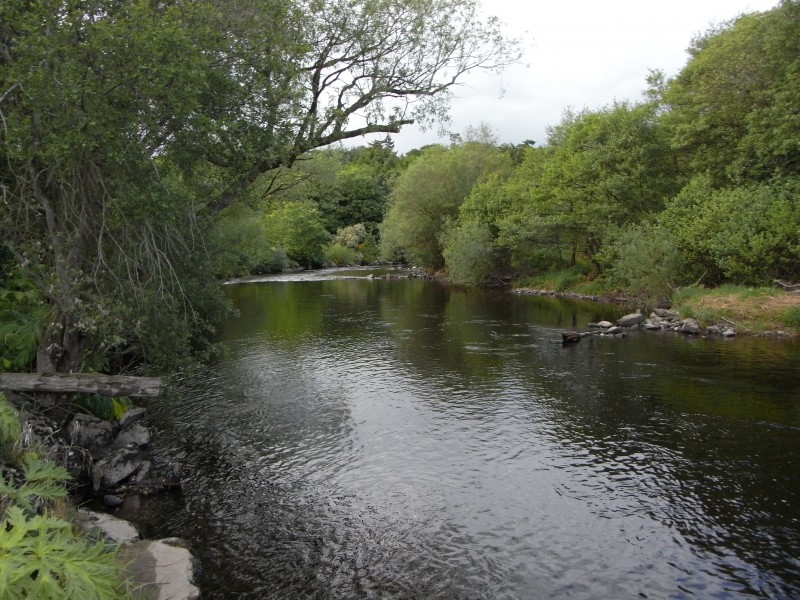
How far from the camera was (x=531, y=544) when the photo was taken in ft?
35.2

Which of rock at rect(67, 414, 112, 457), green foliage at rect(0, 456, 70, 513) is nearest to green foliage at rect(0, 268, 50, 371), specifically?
rock at rect(67, 414, 112, 457)

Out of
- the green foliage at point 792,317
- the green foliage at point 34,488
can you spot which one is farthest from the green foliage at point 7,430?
the green foliage at point 792,317

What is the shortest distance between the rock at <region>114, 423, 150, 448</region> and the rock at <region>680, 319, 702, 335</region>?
91.4 feet

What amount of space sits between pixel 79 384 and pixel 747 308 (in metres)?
32.8

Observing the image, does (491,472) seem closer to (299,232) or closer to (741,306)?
(741,306)

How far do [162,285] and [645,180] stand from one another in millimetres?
42192

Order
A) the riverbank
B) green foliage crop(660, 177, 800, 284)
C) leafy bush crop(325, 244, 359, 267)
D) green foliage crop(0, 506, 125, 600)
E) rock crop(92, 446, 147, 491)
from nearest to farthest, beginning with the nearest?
green foliage crop(0, 506, 125, 600) → rock crop(92, 446, 147, 491) → the riverbank → green foliage crop(660, 177, 800, 284) → leafy bush crop(325, 244, 359, 267)

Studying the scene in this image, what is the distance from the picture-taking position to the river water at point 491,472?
9812 millimetres

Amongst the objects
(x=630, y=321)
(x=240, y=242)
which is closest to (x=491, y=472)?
(x=630, y=321)

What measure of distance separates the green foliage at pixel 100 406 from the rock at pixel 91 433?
47 centimetres

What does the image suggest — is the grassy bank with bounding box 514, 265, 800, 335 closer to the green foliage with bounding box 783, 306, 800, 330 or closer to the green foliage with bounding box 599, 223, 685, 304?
the green foliage with bounding box 783, 306, 800, 330

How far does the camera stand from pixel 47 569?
5.70 m

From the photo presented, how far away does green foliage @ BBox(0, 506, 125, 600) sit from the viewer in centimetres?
555

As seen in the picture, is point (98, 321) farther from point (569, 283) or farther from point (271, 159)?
point (569, 283)
